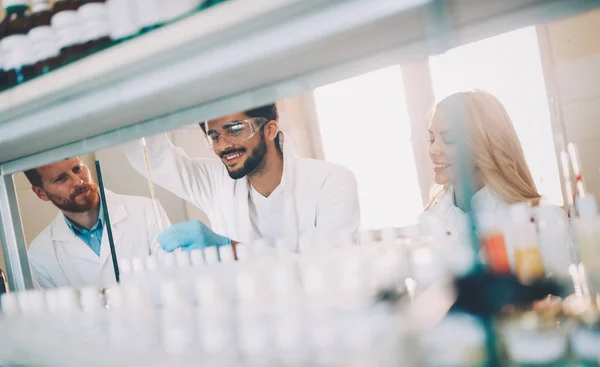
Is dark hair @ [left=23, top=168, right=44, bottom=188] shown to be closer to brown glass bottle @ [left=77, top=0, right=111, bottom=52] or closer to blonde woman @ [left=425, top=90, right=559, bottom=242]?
brown glass bottle @ [left=77, top=0, right=111, bottom=52]

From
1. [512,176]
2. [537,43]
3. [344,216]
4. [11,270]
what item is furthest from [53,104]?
[537,43]

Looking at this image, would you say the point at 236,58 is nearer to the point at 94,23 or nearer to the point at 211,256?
the point at 94,23

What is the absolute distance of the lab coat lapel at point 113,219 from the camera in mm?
1590

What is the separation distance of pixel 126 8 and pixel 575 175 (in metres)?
1.43

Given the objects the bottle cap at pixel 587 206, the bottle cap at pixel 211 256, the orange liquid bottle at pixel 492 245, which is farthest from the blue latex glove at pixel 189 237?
the bottle cap at pixel 587 206

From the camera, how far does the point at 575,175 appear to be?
1.48 meters

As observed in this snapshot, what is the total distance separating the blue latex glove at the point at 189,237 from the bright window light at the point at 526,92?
3.08ft

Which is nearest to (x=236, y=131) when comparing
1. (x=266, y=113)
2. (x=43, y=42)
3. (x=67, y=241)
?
(x=266, y=113)

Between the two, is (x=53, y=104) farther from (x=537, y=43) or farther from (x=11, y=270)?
(x=537, y=43)

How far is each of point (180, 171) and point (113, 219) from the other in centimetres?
32

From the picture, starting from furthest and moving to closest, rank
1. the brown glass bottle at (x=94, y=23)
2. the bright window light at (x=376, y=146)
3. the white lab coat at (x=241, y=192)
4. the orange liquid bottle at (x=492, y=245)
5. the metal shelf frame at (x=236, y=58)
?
the bright window light at (x=376, y=146) → the white lab coat at (x=241, y=192) → the brown glass bottle at (x=94, y=23) → the orange liquid bottle at (x=492, y=245) → the metal shelf frame at (x=236, y=58)

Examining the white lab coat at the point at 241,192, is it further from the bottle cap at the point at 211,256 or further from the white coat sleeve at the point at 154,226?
the bottle cap at the point at 211,256

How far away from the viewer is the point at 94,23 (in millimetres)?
767

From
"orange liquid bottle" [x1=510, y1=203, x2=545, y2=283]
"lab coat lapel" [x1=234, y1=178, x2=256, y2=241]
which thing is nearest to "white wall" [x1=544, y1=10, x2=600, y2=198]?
"orange liquid bottle" [x1=510, y1=203, x2=545, y2=283]
